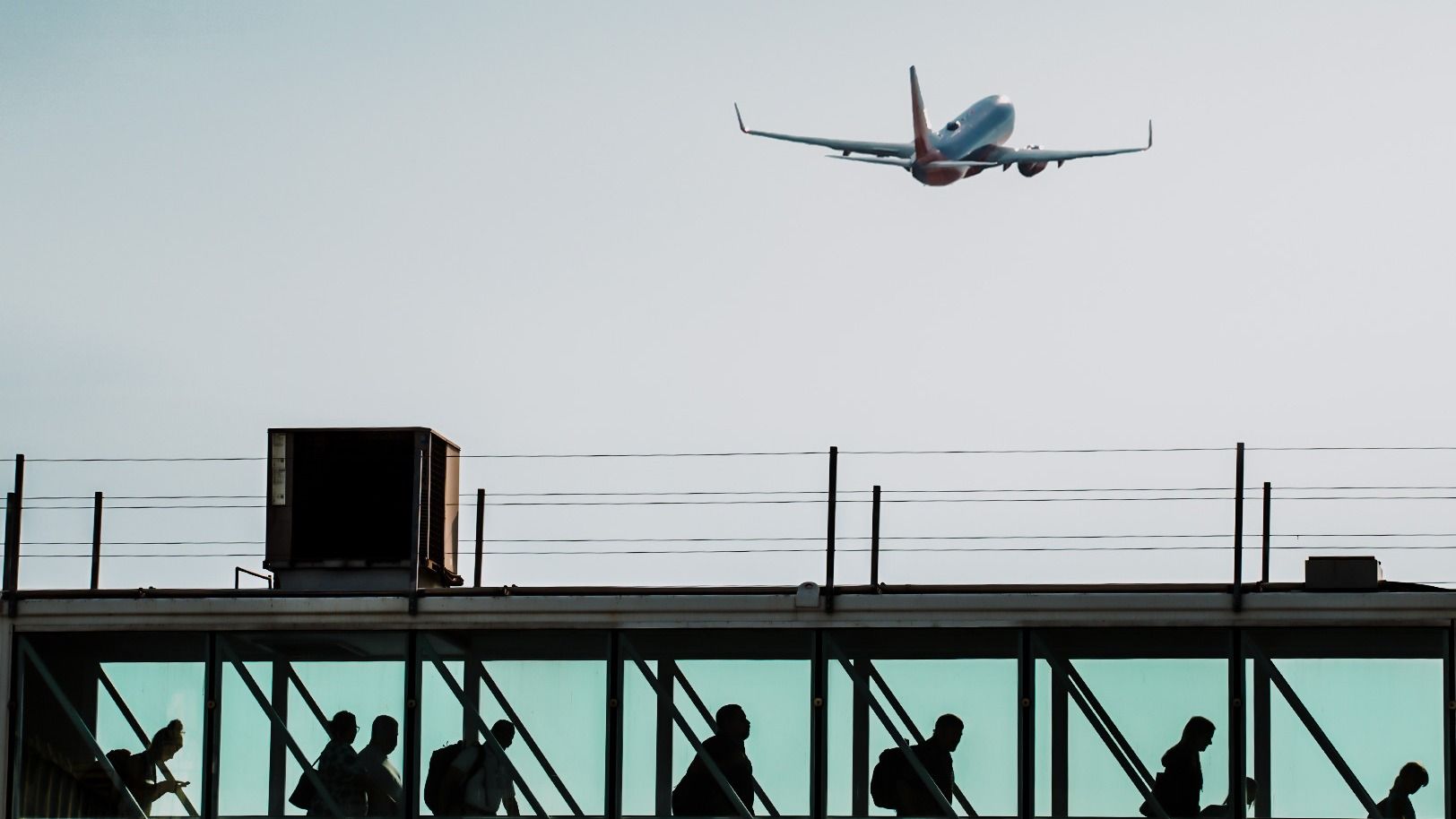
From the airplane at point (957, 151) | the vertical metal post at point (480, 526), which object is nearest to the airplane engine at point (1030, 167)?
the airplane at point (957, 151)

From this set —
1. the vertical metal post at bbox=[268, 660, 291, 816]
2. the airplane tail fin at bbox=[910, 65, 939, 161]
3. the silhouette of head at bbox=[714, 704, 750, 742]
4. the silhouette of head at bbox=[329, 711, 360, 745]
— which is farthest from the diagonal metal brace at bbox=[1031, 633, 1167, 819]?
the airplane tail fin at bbox=[910, 65, 939, 161]

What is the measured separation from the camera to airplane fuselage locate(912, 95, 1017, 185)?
81.2 m

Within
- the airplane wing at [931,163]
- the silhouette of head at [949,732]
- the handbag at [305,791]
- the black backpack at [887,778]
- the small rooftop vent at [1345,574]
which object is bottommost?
the handbag at [305,791]

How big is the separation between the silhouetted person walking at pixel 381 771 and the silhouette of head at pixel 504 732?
26.0 inches

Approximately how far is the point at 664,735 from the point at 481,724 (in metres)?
1.23

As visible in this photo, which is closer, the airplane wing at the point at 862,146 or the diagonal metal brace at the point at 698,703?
the diagonal metal brace at the point at 698,703

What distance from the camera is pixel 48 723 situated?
1672cm

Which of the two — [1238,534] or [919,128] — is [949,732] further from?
[919,128]

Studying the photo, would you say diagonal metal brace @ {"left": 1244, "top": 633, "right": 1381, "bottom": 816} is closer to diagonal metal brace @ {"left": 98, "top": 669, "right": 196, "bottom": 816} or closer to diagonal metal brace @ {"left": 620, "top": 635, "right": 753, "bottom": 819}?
diagonal metal brace @ {"left": 620, "top": 635, "right": 753, "bottom": 819}

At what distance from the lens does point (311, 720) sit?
650 inches

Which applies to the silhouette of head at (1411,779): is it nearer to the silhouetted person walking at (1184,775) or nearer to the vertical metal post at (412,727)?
the silhouetted person walking at (1184,775)

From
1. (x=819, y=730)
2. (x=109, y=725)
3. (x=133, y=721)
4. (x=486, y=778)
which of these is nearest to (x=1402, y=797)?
(x=819, y=730)

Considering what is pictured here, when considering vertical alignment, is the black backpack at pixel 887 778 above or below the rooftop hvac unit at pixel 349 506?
below

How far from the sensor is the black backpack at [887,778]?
15883 mm
